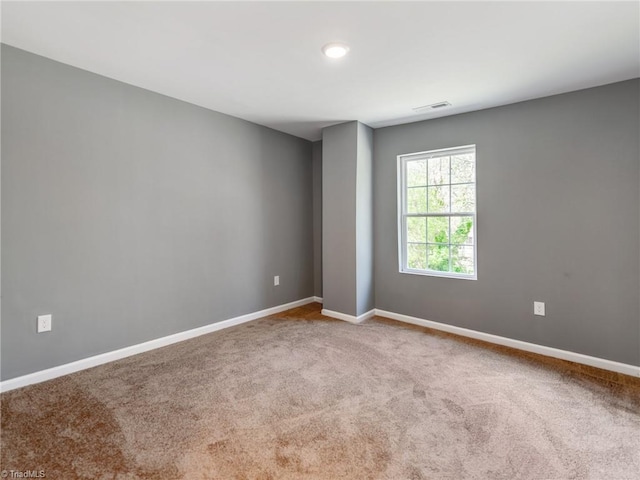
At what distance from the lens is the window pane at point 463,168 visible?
3.50 meters

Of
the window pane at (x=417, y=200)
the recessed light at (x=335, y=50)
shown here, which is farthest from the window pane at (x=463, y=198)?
the recessed light at (x=335, y=50)

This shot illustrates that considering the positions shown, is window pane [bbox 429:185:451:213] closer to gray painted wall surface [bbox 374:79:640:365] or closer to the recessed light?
gray painted wall surface [bbox 374:79:640:365]

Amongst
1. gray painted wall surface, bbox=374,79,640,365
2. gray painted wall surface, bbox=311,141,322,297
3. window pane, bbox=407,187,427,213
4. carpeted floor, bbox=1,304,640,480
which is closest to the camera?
carpeted floor, bbox=1,304,640,480

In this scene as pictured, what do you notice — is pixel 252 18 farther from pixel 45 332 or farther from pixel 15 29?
pixel 45 332

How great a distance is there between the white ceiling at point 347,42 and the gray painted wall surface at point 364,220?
0.85m

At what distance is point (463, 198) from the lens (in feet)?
11.7

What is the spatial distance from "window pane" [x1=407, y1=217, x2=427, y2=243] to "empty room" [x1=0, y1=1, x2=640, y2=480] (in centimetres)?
2

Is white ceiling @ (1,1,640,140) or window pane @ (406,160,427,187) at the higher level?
white ceiling @ (1,1,640,140)

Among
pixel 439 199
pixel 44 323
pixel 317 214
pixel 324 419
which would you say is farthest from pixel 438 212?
pixel 44 323

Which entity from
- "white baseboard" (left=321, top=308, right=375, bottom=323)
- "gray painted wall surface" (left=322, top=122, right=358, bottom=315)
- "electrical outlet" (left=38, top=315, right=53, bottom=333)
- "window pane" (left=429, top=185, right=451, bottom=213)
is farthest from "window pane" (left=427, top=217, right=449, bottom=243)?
"electrical outlet" (left=38, top=315, right=53, bottom=333)

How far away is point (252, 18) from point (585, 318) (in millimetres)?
3429

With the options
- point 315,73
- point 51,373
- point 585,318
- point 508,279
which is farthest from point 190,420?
point 585,318

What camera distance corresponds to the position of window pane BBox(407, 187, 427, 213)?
3.85m

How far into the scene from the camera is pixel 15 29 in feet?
6.74
